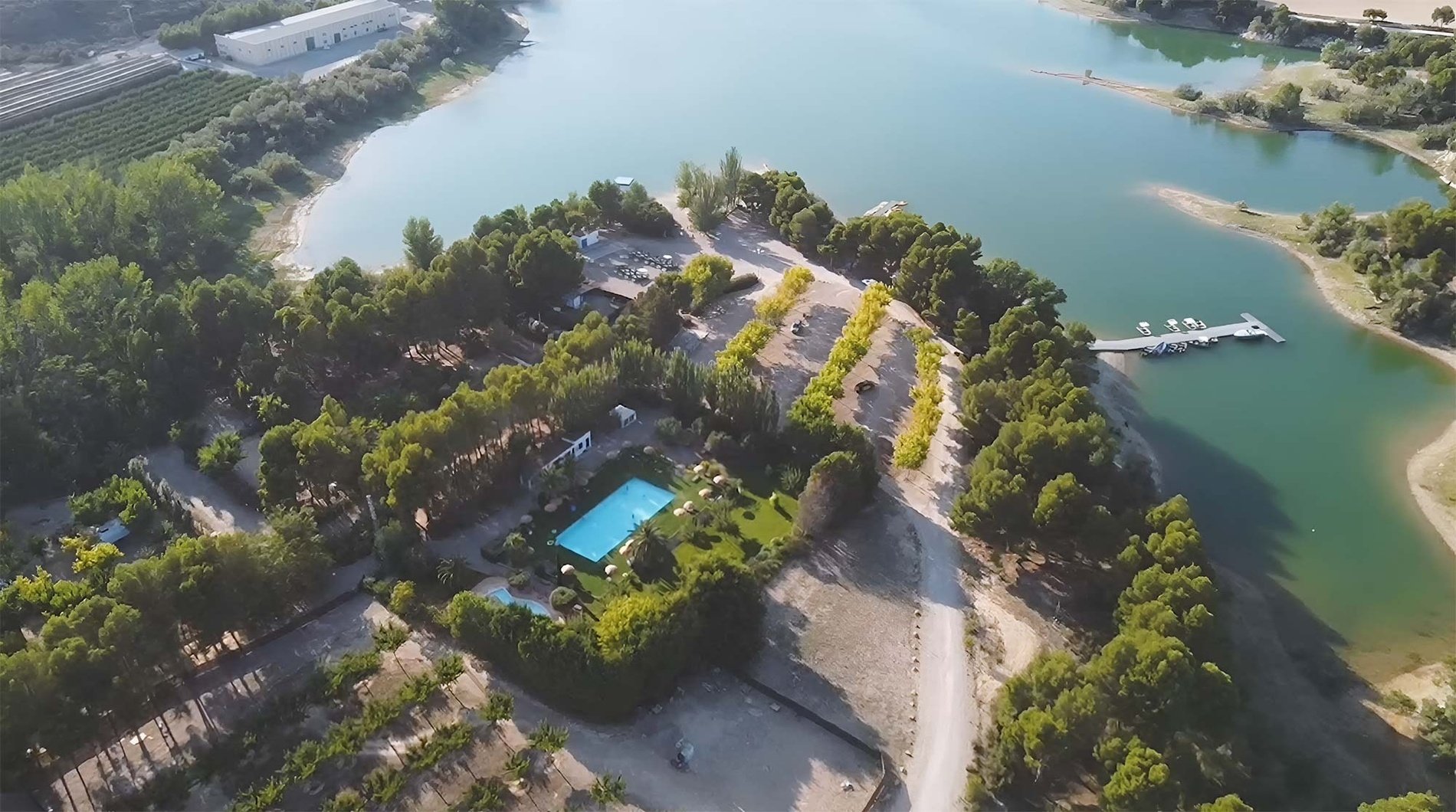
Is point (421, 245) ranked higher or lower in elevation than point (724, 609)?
higher

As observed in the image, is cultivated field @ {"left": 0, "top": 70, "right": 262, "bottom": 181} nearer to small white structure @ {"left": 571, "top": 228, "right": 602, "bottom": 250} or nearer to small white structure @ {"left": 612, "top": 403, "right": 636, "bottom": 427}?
small white structure @ {"left": 571, "top": 228, "right": 602, "bottom": 250}

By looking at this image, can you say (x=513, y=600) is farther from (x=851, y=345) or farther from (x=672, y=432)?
(x=851, y=345)

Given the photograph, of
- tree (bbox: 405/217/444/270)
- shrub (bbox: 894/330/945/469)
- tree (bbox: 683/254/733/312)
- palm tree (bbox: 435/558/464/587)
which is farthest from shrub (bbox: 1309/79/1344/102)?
palm tree (bbox: 435/558/464/587)

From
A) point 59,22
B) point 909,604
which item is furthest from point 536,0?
point 909,604

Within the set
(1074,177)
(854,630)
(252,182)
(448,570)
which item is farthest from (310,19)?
(854,630)

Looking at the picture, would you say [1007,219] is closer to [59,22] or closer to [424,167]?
[424,167]

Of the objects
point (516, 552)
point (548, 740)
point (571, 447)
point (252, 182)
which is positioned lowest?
point (252, 182)

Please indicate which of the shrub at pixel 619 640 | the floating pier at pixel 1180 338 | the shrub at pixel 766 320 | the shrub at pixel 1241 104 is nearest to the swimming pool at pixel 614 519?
the shrub at pixel 619 640

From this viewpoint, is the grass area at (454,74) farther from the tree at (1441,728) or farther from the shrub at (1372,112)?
the shrub at (1372,112)
